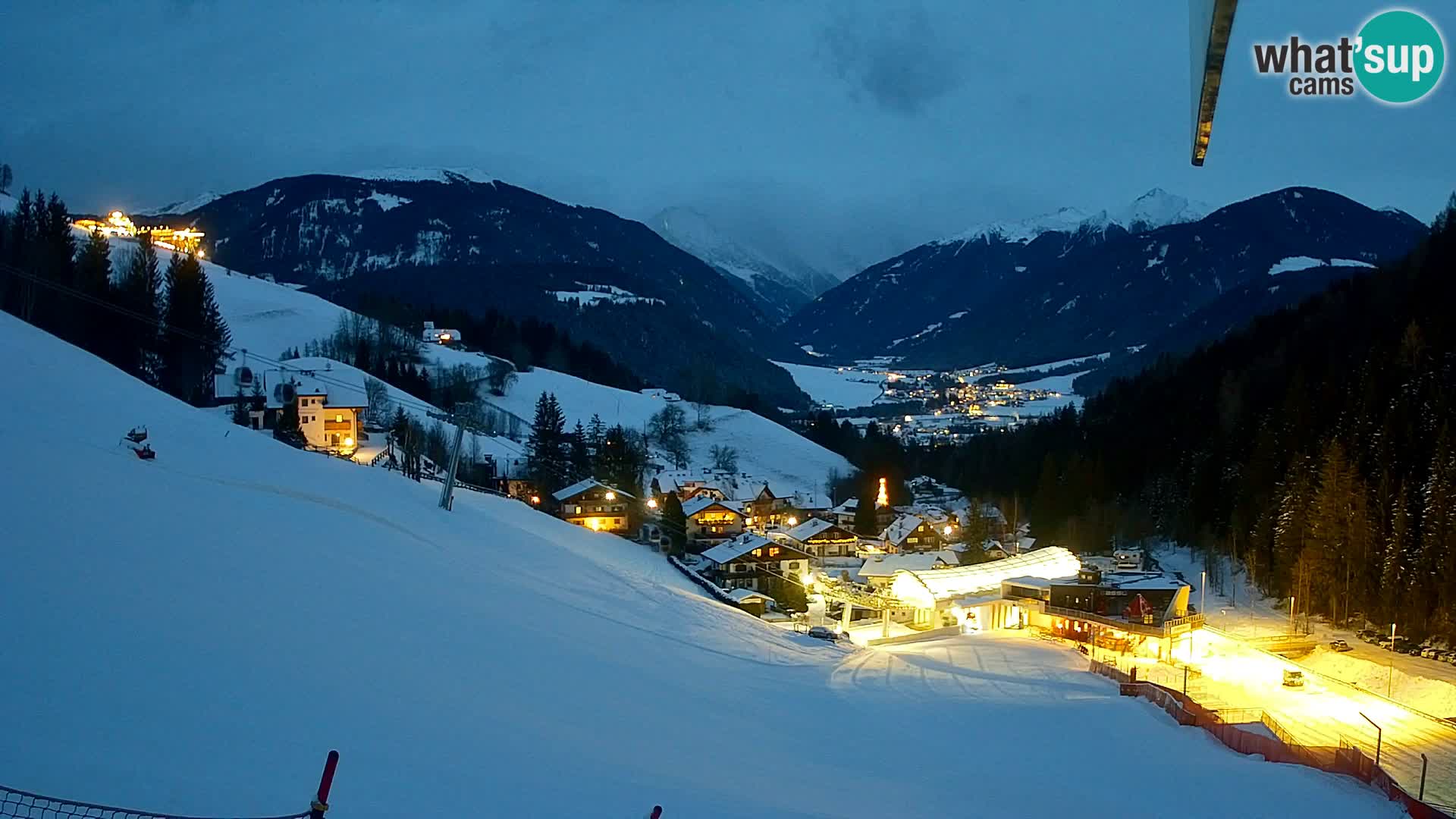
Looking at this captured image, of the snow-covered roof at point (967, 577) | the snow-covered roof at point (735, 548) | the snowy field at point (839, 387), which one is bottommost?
the snow-covered roof at point (735, 548)

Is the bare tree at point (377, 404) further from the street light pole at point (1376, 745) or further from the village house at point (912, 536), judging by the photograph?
→ the street light pole at point (1376, 745)

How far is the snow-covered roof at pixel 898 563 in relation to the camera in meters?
32.9

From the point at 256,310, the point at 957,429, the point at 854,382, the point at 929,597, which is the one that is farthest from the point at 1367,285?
the point at 854,382

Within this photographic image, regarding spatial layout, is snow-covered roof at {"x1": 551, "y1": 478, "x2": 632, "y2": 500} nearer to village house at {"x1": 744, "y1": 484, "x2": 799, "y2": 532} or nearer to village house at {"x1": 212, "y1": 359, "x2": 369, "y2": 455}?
village house at {"x1": 744, "y1": 484, "x2": 799, "y2": 532}

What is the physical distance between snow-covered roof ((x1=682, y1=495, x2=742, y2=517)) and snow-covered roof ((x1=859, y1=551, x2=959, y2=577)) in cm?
1113

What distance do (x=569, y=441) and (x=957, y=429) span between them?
60938 millimetres

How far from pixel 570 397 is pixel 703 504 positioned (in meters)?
32.7

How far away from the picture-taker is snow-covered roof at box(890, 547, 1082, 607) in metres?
25.9

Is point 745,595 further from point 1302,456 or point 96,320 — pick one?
point 96,320

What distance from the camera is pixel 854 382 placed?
184 m

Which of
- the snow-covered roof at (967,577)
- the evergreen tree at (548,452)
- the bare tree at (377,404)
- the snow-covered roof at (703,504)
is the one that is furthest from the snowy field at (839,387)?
the snow-covered roof at (967,577)

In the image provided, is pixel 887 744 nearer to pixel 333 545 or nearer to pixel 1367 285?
pixel 333 545

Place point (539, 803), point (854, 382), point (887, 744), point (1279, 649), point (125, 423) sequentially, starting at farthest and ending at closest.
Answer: point (854, 382) → point (1279, 649) → point (125, 423) → point (887, 744) → point (539, 803)

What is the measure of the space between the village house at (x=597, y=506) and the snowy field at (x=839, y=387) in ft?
334
